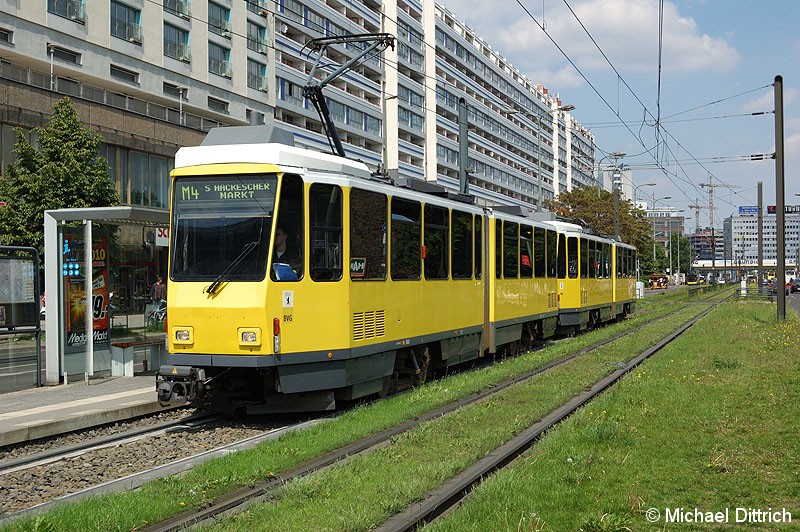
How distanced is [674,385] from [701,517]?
6.56 m

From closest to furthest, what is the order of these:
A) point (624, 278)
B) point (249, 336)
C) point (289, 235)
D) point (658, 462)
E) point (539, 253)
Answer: point (658, 462) → point (249, 336) → point (289, 235) → point (539, 253) → point (624, 278)

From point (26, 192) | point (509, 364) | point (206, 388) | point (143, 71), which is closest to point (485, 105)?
point (143, 71)

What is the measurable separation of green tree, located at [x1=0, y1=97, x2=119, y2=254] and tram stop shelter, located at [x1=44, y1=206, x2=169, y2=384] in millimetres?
14345

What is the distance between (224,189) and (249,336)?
1820 mm

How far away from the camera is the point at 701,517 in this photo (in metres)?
5.92

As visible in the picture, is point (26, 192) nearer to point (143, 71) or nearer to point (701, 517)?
point (143, 71)

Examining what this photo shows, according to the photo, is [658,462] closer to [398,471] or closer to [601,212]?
[398,471]

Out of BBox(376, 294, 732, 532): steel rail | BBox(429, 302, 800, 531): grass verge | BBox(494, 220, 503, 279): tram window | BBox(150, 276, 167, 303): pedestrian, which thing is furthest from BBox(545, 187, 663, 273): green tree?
BBox(376, 294, 732, 532): steel rail

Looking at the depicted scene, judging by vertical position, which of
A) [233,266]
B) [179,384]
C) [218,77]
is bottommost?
[179,384]

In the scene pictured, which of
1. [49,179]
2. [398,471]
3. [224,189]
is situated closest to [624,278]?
[49,179]

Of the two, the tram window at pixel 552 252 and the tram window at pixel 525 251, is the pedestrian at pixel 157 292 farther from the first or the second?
the tram window at pixel 552 252

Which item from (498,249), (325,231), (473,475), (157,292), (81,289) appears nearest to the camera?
(473,475)

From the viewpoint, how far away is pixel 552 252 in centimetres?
2152

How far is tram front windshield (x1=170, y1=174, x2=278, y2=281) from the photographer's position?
10023 millimetres
